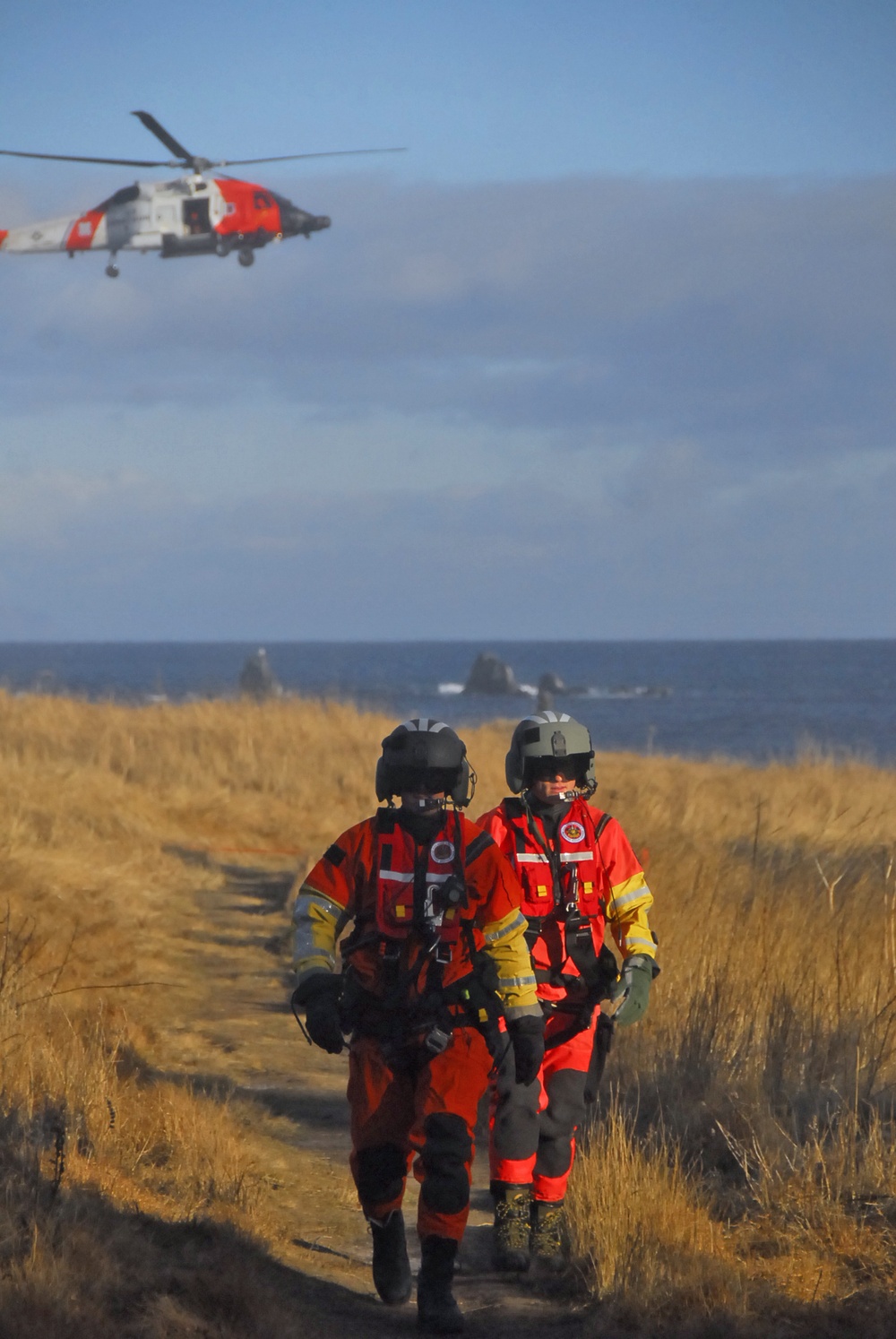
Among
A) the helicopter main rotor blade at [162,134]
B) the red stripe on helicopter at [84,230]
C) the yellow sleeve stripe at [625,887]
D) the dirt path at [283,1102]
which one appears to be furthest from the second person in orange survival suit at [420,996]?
the red stripe on helicopter at [84,230]

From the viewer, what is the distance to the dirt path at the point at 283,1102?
4.43 m

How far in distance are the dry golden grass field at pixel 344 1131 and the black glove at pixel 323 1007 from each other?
0.71m

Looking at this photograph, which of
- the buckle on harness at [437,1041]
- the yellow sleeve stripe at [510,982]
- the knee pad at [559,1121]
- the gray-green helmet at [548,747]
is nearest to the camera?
the buckle on harness at [437,1041]

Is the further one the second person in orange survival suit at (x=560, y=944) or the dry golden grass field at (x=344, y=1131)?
the second person in orange survival suit at (x=560, y=944)

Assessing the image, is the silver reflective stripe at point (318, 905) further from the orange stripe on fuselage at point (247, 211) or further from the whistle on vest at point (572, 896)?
the orange stripe on fuselage at point (247, 211)

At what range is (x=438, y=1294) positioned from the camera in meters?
4.00

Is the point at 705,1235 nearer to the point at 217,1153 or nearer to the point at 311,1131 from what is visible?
the point at 217,1153

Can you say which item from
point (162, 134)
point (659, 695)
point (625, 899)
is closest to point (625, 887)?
point (625, 899)

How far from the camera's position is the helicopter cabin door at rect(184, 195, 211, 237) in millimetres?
22031

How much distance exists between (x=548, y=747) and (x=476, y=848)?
754 mm

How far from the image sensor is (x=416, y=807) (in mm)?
4367

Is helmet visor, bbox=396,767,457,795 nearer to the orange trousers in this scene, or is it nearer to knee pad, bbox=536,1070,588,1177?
the orange trousers

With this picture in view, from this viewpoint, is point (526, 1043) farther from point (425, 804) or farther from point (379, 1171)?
point (425, 804)

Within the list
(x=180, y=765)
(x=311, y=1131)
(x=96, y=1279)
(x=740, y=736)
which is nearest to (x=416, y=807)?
(x=96, y=1279)
